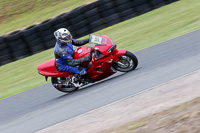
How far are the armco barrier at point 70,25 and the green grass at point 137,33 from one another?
0.29m

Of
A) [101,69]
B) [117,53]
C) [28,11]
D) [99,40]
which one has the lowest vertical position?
[101,69]

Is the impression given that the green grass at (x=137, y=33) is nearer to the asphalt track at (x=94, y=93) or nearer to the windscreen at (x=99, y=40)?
the asphalt track at (x=94, y=93)

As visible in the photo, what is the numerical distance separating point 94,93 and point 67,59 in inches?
44.8

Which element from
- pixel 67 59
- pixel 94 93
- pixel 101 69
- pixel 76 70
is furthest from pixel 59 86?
pixel 94 93

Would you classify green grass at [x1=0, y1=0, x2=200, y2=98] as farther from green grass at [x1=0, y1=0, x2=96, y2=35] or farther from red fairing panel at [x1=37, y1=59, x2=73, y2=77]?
green grass at [x1=0, y1=0, x2=96, y2=35]

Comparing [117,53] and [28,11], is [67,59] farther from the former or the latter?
[28,11]

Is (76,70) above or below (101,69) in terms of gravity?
above

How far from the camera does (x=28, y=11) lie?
21062 mm

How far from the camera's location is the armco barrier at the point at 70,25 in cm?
1453

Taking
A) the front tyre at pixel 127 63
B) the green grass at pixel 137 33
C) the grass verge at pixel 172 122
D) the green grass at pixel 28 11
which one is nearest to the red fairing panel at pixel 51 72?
the front tyre at pixel 127 63

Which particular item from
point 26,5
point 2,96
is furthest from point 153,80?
point 26,5

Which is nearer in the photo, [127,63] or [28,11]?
[127,63]

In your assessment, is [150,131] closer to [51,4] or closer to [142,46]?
[142,46]

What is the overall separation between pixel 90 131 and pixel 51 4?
15.9 meters
